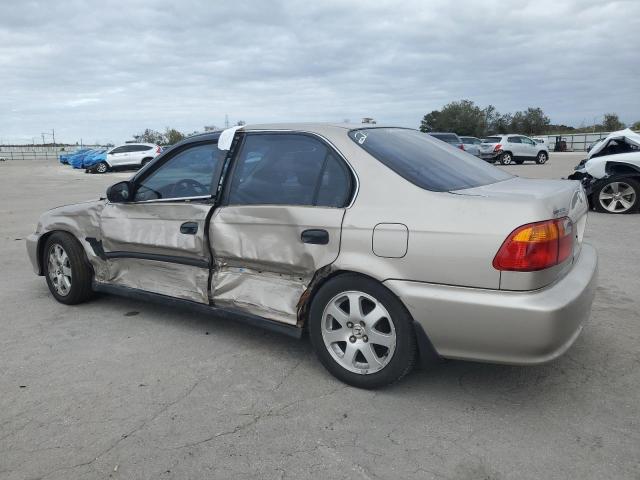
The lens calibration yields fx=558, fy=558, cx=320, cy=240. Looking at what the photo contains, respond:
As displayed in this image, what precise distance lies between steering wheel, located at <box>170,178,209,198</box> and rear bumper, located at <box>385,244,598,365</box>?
5.47ft

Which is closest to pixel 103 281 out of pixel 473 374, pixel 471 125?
pixel 473 374

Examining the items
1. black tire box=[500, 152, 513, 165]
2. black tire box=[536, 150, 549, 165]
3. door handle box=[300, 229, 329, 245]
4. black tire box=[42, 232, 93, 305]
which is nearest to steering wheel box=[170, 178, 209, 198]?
door handle box=[300, 229, 329, 245]

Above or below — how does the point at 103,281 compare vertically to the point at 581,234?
below

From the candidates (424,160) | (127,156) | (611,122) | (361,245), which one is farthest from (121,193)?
(611,122)

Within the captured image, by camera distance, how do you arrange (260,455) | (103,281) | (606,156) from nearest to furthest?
(260,455) < (103,281) < (606,156)

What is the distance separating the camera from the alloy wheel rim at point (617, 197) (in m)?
10.0

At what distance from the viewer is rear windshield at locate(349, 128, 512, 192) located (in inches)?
126

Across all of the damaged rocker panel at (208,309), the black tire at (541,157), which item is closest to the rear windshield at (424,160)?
the damaged rocker panel at (208,309)

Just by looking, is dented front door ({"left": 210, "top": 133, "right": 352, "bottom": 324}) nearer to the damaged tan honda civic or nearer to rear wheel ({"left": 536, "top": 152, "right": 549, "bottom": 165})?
the damaged tan honda civic

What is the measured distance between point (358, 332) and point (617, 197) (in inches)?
347

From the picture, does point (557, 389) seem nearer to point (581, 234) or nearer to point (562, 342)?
point (562, 342)

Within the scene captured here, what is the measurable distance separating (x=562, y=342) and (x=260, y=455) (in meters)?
1.57

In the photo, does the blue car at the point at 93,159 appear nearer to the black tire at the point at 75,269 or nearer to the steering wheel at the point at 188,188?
the black tire at the point at 75,269

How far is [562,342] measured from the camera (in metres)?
2.77
